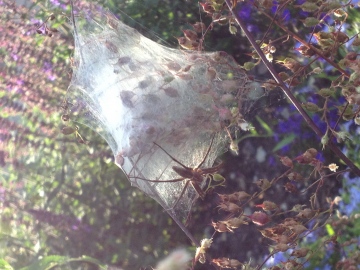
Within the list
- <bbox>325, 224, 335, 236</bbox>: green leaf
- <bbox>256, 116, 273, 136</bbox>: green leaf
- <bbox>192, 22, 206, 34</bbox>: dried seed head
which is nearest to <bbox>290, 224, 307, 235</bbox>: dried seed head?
<bbox>192, 22, 206, 34</bbox>: dried seed head

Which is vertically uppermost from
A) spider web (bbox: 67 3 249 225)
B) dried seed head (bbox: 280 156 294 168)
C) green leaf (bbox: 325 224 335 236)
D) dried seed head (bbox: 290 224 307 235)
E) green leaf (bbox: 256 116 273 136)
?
green leaf (bbox: 256 116 273 136)

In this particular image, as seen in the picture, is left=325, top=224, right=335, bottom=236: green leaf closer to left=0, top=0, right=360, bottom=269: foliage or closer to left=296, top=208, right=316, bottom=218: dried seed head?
left=0, top=0, right=360, bottom=269: foliage

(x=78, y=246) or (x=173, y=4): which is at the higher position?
(x=173, y=4)

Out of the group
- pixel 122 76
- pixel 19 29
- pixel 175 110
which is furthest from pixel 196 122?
pixel 19 29

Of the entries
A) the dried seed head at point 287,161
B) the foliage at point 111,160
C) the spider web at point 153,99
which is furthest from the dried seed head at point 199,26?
the foliage at point 111,160

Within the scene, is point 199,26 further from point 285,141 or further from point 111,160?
point 111,160

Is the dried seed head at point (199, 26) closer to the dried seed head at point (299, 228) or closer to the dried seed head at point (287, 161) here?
the dried seed head at point (287, 161)

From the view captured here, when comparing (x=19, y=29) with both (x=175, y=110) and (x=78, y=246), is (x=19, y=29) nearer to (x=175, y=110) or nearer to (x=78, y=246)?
(x=78, y=246)

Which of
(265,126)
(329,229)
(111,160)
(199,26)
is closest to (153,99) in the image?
(199,26)
